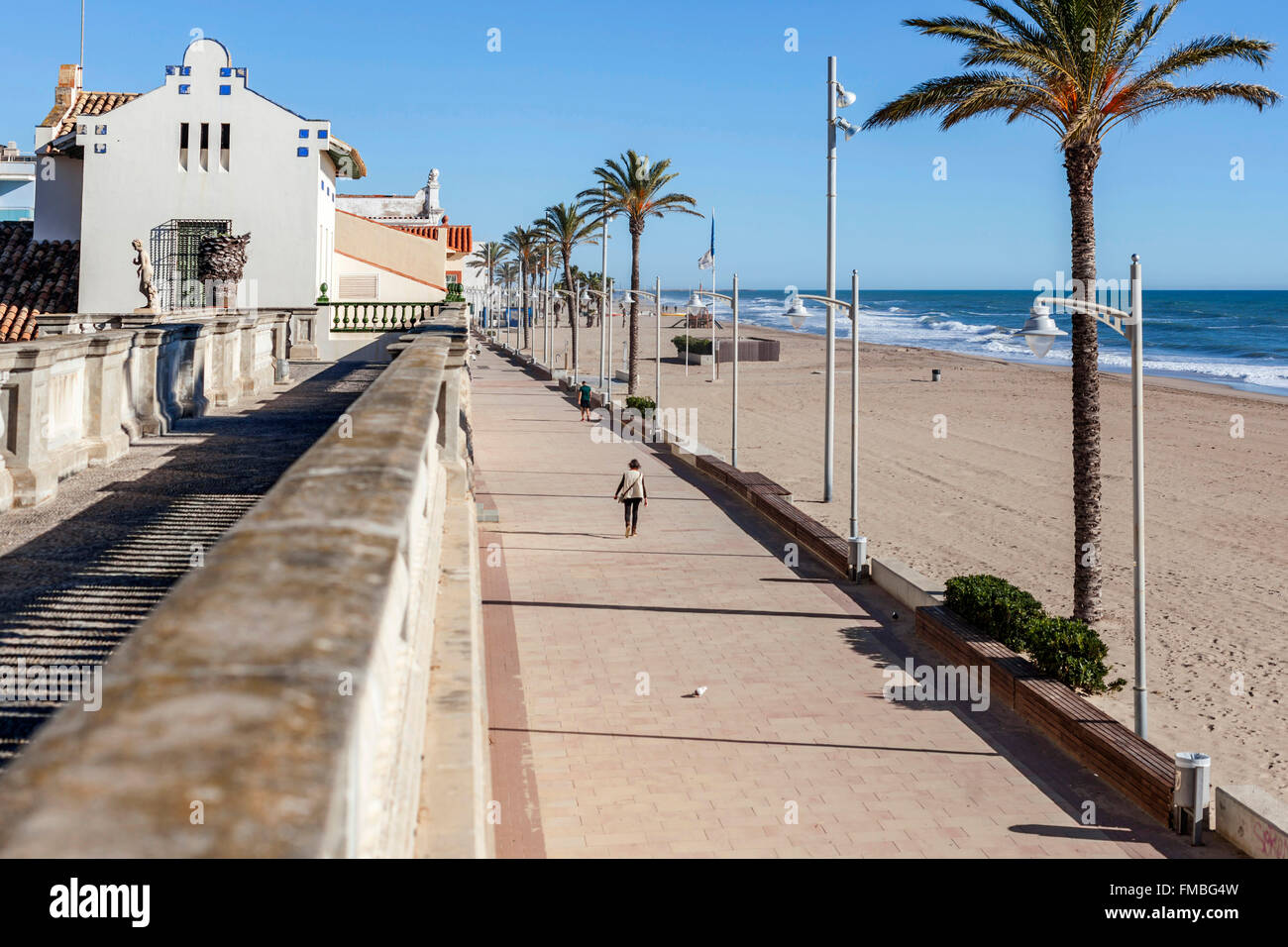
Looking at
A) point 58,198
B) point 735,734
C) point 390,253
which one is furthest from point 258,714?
point 390,253

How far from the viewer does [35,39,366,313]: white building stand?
106 ft

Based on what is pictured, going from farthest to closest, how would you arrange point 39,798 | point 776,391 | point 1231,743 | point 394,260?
point 776,391 → point 394,260 → point 1231,743 → point 39,798

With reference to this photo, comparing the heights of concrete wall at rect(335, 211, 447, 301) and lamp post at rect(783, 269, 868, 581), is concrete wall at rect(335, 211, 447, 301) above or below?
above

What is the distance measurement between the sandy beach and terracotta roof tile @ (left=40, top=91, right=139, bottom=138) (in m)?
22.4

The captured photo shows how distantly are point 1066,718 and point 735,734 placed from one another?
122 inches

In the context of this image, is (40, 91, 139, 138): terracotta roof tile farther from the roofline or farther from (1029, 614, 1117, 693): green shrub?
(1029, 614, 1117, 693): green shrub

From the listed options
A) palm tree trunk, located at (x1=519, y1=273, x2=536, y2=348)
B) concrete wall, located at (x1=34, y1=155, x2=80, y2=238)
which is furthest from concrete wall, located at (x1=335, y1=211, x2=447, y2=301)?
palm tree trunk, located at (x1=519, y1=273, x2=536, y2=348)

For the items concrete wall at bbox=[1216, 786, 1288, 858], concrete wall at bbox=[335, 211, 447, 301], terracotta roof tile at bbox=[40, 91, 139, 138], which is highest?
terracotta roof tile at bbox=[40, 91, 139, 138]

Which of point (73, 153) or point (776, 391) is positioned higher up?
point (73, 153)

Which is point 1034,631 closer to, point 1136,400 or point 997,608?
point 997,608

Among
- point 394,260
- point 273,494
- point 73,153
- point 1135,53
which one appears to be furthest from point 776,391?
point 273,494

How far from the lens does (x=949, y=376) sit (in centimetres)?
7088

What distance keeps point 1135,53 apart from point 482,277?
487ft
